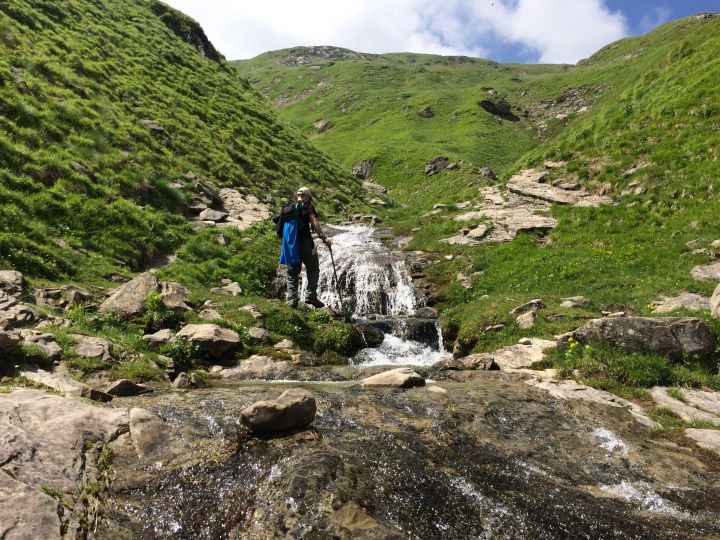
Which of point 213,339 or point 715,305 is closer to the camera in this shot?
point 213,339

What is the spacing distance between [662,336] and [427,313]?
906cm

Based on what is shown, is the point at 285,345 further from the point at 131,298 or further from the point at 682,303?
the point at 682,303

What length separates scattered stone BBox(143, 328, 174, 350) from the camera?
35.2 ft

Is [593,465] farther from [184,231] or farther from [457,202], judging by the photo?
[457,202]

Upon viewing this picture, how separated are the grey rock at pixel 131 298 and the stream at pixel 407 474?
486cm

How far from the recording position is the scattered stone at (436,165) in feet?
193

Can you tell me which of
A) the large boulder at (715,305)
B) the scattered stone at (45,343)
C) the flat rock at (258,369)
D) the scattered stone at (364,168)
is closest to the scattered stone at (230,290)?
the flat rock at (258,369)

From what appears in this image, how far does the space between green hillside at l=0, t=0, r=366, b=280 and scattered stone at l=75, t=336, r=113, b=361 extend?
5.13 metres

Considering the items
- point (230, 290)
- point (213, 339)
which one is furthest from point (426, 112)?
point (213, 339)

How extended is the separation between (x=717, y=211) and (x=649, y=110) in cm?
1249

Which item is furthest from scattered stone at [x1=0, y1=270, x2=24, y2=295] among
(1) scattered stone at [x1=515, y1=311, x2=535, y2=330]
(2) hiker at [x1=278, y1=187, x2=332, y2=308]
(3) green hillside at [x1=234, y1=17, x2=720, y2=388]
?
(1) scattered stone at [x1=515, y1=311, x2=535, y2=330]

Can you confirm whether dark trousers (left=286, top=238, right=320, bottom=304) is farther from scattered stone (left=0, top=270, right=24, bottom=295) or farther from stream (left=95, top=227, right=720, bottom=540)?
scattered stone (left=0, top=270, right=24, bottom=295)

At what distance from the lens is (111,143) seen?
22297 mm

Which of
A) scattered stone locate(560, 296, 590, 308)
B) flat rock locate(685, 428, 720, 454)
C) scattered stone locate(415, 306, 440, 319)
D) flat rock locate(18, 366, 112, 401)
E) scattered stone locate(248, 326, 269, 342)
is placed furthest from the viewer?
scattered stone locate(415, 306, 440, 319)
